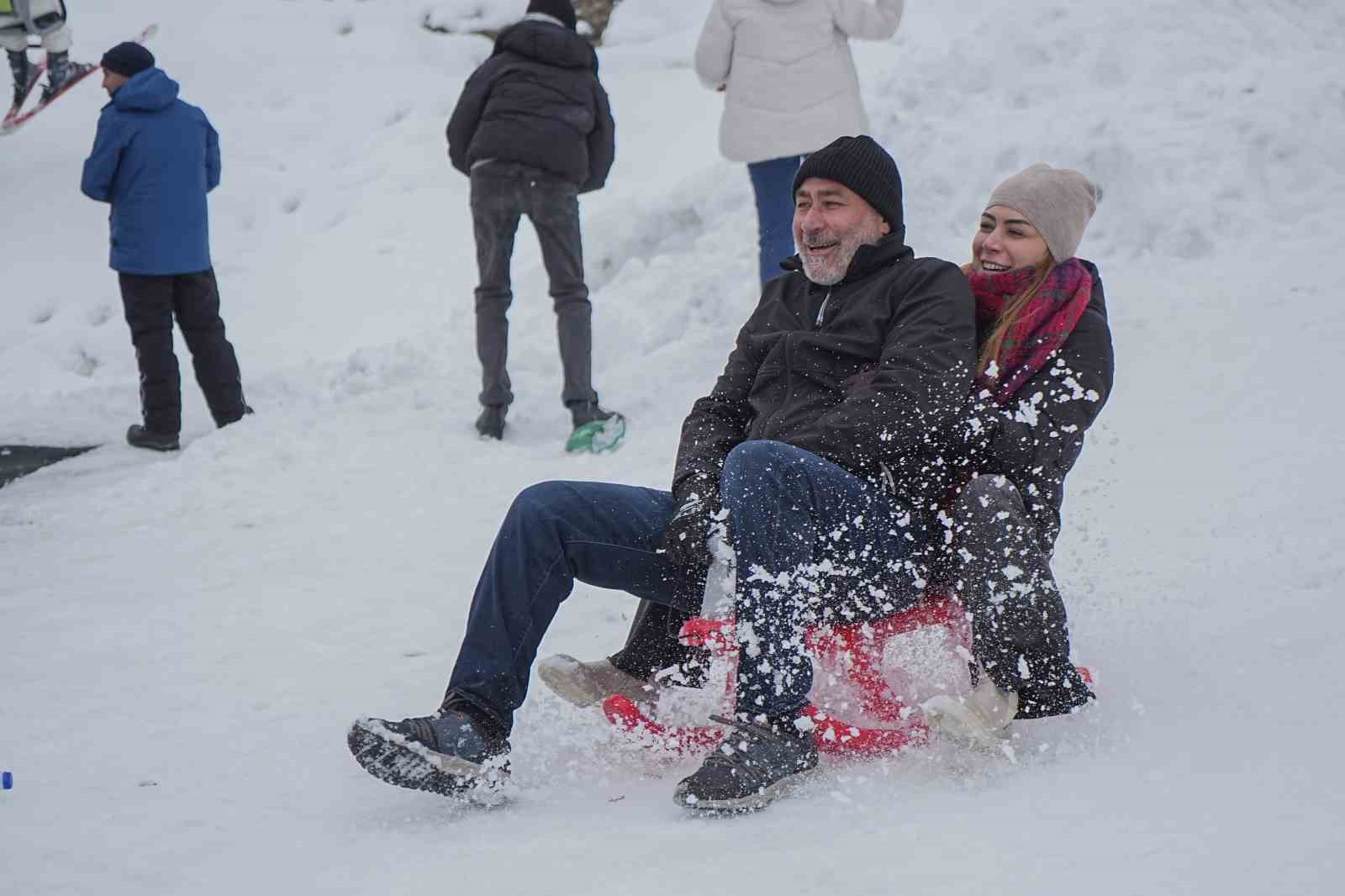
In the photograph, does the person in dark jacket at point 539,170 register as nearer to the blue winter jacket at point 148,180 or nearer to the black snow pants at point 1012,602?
the blue winter jacket at point 148,180

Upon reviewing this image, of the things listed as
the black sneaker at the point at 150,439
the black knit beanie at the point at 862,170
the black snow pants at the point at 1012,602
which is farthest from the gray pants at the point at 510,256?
the black snow pants at the point at 1012,602

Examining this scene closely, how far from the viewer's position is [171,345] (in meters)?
6.33

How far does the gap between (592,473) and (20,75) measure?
5.54 meters

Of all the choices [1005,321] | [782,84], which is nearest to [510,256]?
[782,84]

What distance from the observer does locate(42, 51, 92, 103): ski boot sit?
8.77m

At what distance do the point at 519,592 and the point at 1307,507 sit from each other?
249cm

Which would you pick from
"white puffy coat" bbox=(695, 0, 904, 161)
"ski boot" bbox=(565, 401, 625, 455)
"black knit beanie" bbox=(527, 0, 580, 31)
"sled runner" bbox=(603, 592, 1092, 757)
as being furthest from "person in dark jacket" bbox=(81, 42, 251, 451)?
"sled runner" bbox=(603, 592, 1092, 757)

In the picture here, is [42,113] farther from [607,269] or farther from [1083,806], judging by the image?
[1083,806]

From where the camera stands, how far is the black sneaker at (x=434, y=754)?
2.67 m

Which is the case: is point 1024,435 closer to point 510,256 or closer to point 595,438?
point 595,438

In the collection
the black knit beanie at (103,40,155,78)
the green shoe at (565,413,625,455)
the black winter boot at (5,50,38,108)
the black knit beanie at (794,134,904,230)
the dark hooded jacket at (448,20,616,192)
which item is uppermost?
the black winter boot at (5,50,38,108)

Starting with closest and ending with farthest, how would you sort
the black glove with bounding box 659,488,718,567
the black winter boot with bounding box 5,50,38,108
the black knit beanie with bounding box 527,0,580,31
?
the black glove with bounding box 659,488,718,567 → the black knit beanie with bounding box 527,0,580,31 → the black winter boot with bounding box 5,50,38,108

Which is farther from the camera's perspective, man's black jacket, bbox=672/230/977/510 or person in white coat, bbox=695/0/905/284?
person in white coat, bbox=695/0/905/284

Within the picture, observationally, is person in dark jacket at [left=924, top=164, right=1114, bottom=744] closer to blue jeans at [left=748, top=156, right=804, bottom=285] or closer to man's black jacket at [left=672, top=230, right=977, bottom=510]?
man's black jacket at [left=672, top=230, right=977, bottom=510]
